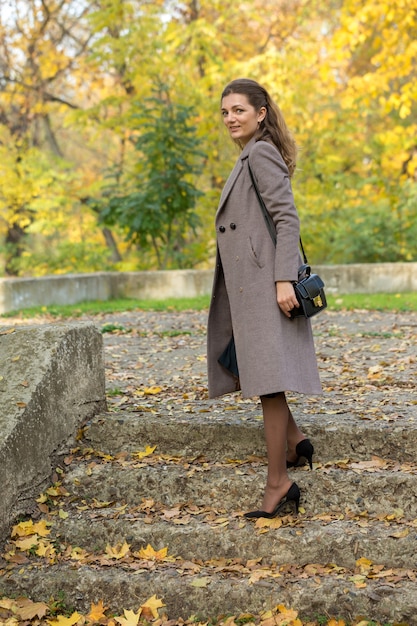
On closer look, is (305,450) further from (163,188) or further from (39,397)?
(163,188)

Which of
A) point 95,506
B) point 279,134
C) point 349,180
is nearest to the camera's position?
point 279,134

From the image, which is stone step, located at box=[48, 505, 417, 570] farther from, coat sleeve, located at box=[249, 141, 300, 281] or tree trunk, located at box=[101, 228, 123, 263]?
tree trunk, located at box=[101, 228, 123, 263]

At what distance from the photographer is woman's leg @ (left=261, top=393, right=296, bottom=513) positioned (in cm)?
350

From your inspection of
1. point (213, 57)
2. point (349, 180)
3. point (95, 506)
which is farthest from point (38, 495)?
point (349, 180)

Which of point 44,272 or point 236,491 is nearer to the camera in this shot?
point 236,491

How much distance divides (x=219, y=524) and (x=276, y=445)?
0.44 meters


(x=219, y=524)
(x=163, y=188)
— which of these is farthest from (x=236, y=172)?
(x=163, y=188)

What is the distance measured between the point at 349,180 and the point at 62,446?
678 inches

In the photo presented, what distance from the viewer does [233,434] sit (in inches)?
161

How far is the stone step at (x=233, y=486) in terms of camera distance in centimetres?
362

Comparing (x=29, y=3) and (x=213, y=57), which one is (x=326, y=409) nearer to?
(x=213, y=57)

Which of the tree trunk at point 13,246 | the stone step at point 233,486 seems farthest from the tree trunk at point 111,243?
the stone step at point 233,486

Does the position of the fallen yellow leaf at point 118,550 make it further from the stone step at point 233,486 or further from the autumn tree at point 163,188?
the autumn tree at point 163,188

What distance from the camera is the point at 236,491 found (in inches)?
148
